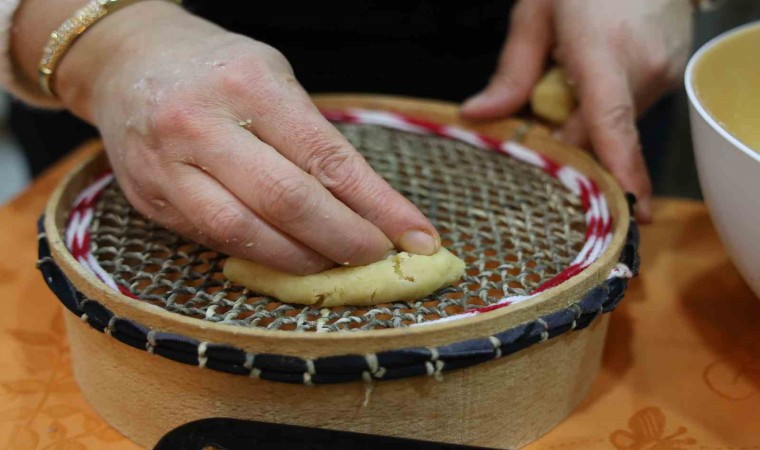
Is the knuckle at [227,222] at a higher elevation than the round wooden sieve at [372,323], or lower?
higher

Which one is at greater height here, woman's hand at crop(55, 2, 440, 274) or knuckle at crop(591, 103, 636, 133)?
woman's hand at crop(55, 2, 440, 274)

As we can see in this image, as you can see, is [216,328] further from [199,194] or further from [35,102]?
[35,102]

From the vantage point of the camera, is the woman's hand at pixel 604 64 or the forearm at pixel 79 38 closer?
the forearm at pixel 79 38

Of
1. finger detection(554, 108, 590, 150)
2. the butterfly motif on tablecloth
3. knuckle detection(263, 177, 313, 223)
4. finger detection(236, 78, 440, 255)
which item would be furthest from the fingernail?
finger detection(554, 108, 590, 150)

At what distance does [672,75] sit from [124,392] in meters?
0.75

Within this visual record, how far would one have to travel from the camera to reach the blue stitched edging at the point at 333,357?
57 centimetres

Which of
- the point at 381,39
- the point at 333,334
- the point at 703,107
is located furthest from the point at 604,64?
the point at 333,334

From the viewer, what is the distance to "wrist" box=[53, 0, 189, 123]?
74cm

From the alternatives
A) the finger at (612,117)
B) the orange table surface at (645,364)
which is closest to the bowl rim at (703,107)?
the finger at (612,117)

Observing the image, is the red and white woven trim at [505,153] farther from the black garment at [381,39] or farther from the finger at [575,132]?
the black garment at [381,39]

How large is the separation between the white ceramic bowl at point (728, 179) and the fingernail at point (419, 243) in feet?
0.84

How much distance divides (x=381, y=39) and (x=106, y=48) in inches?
20.8

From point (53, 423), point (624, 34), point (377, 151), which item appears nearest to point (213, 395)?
point (53, 423)

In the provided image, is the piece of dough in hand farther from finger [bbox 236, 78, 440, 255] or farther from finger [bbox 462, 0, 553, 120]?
finger [bbox 462, 0, 553, 120]
